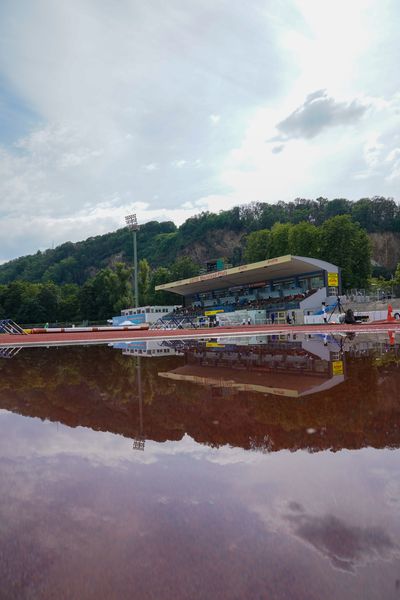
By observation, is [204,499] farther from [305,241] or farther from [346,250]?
[305,241]

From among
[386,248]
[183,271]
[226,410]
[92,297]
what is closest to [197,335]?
[226,410]

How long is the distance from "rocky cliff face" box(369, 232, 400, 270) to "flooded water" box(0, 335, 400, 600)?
107 metres

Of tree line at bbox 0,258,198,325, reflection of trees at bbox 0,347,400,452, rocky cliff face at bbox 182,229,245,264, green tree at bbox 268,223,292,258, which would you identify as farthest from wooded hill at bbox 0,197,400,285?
reflection of trees at bbox 0,347,400,452

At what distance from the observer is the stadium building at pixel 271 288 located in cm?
3988

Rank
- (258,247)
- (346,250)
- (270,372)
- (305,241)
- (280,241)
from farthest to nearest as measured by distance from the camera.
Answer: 1. (258,247)
2. (280,241)
3. (305,241)
4. (346,250)
5. (270,372)

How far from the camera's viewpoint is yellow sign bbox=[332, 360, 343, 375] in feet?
18.4

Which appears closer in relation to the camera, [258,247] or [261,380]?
[261,380]

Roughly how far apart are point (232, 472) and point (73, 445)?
116 cm

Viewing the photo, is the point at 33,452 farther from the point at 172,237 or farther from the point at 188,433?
the point at 172,237

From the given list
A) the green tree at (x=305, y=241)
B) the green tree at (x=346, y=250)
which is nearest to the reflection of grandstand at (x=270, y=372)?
the green tree at (x=346, y=250)

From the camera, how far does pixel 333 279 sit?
41.7 meters

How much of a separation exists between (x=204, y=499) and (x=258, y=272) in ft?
145

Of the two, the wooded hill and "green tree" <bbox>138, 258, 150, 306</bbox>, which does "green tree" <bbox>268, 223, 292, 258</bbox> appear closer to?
"green tree" <bbox>138, 258, 150, 306</bbox>

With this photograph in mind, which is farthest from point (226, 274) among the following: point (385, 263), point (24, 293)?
point (385, 263)
